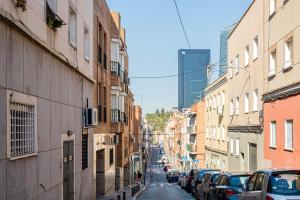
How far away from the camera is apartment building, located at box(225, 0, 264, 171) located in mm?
25625

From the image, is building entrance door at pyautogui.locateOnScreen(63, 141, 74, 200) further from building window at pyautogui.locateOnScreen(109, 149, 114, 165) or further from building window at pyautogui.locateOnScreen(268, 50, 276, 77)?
building window at pyautogui.locateOnScreen(109, 149, 114, 165)

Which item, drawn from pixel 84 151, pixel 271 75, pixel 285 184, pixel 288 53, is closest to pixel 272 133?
pixel 271 75

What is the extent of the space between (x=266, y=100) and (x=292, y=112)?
4.43 meters

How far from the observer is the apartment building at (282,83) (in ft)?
61.2

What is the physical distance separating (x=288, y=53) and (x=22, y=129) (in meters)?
13.6

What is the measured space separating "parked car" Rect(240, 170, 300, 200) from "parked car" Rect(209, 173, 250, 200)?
3.91 meters

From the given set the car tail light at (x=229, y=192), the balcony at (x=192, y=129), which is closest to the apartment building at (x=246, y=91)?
the car tail light at (x=229, y=192)

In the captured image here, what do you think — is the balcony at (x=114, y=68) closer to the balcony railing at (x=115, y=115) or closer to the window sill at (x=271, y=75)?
the balcony railing at (x=115, y=115)

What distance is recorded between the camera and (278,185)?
31.7 feet

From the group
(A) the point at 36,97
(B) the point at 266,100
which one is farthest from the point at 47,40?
(B) the point at 266,100

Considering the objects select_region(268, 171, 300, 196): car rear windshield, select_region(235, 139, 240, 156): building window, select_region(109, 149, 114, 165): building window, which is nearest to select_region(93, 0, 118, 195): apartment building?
select_region(109, 149, 114, 165): building window

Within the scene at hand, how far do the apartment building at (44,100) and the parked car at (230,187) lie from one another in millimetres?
4395

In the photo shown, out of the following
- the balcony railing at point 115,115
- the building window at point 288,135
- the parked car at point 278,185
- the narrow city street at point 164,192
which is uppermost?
the balcony railing at point 115,115

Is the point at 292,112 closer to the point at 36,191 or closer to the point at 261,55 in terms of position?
the point at 261,55
